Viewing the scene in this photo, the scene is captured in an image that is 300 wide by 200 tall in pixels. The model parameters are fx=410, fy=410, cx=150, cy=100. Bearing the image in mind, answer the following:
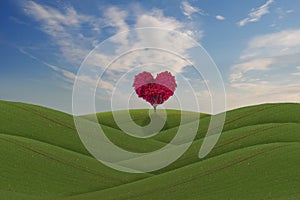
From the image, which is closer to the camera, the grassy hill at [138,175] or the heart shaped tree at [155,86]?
the grassy hill at [138,175]

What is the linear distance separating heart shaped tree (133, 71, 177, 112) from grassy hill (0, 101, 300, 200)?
2843 centimetres

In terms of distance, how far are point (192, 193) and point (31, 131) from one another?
32531 millimetres

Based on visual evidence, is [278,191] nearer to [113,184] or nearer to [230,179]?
[230,179]

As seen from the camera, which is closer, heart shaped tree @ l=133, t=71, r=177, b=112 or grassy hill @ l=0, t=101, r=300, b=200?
grassy hill @ l=0, t=101, r=300, b=200

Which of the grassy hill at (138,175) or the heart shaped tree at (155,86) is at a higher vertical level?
the heart shaped tree at (155,86)

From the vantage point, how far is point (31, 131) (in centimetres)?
5841

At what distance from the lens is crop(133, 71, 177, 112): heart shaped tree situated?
3706 inches

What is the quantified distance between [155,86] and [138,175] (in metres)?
50.9

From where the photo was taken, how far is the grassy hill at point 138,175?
3391 centimetres

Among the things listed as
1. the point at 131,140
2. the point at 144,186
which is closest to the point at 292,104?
the point at 131,140

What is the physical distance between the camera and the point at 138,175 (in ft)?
149

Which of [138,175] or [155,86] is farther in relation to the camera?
[155,86]

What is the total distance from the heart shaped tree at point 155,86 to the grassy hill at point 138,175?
28.4 m

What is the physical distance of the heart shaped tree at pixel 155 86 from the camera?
94.1 metres
